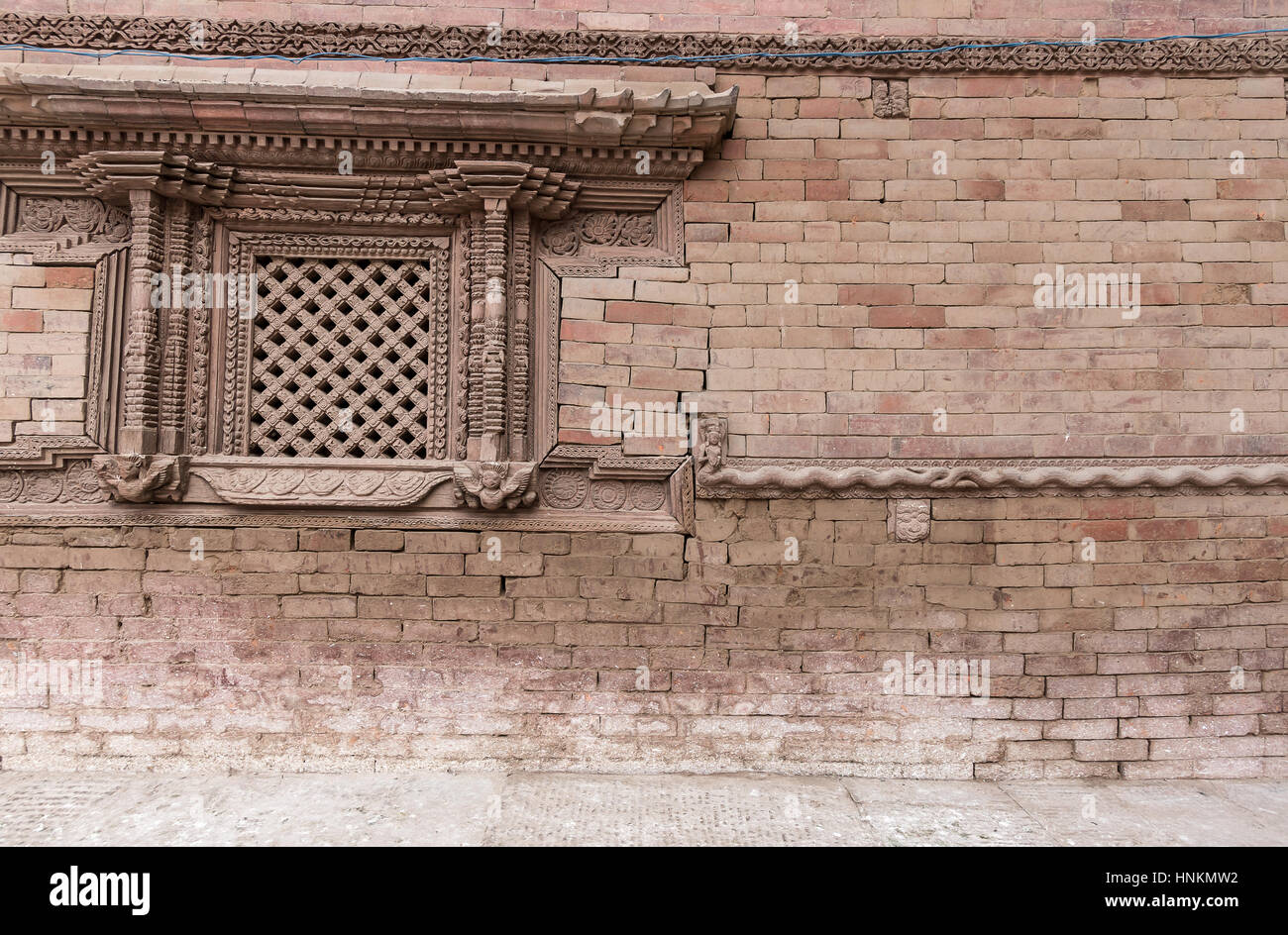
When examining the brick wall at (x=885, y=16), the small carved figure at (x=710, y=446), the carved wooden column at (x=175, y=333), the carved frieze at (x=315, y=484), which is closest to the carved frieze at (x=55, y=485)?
the carved wooden column at (x=175, y=333)

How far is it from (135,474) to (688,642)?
343 centimetres

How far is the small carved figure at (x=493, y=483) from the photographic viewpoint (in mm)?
4070

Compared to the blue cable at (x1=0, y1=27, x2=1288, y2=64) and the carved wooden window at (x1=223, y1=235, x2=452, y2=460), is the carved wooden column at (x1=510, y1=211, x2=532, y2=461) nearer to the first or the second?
the carved wooden window at (x1=223, y1=235, x2=452, y2=460)

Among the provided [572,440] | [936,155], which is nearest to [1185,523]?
[936,155]

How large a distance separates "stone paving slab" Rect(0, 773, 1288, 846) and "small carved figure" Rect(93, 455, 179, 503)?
1667 mm

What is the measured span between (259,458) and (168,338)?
927mm

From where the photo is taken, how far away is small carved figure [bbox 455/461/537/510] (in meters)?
4.07

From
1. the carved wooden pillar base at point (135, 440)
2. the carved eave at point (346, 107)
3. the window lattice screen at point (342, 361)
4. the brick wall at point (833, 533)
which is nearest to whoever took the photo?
the carved eave at point (346, 107)

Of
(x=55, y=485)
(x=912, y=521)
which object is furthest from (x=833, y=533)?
(x=55, y=485)

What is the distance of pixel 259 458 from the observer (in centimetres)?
416

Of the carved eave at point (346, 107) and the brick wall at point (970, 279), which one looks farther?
the brick wall at point (970, 279)

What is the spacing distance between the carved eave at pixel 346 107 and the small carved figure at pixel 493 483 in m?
1.97

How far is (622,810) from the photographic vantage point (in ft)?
12.1

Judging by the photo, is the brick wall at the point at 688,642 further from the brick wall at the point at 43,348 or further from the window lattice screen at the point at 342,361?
the brick wall at the point at 43,348
